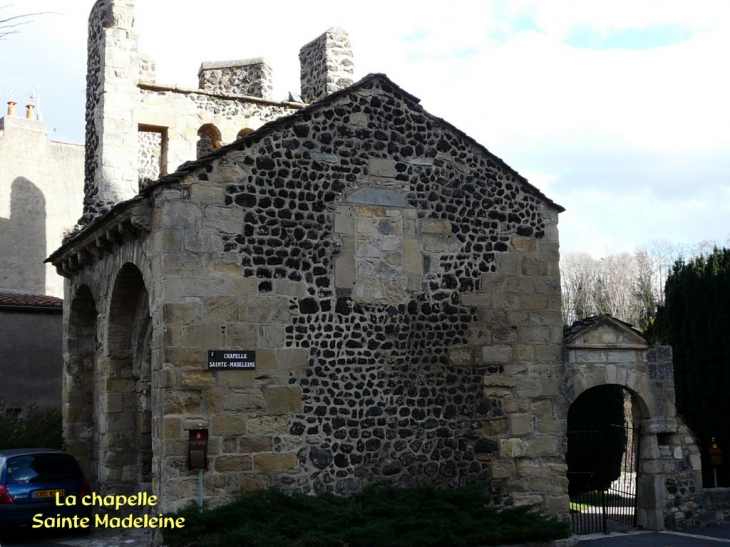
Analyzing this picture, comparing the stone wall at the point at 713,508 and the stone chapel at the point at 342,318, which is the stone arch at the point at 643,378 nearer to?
the stone chapel at the point at 342,318

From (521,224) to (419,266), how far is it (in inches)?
74.3

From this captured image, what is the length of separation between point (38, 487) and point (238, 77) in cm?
1008

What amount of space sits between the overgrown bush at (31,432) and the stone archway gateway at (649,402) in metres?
9.36

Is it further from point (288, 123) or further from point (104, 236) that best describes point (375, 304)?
point (104, 236)

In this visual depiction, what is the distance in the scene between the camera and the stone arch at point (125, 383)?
12.6m

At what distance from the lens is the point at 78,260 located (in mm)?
13633

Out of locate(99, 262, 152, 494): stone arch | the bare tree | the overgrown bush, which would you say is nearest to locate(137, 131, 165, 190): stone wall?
locate(99, 262, 152, 494): stone arch

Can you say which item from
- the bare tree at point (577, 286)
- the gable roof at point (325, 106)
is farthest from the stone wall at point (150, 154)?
the bare tree at point (577, 286)

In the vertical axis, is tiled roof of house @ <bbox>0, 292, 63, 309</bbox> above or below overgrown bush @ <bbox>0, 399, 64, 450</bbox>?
above

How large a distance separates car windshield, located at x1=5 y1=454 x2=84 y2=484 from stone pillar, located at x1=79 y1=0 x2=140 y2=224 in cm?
502

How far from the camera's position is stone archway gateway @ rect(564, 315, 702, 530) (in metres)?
12.7

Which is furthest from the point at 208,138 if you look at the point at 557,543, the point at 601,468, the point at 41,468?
the point at 557,543

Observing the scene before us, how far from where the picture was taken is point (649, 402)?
507 inches

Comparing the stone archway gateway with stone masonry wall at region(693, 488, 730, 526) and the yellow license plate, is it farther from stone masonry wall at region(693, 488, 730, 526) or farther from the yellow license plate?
the yellow license plate
